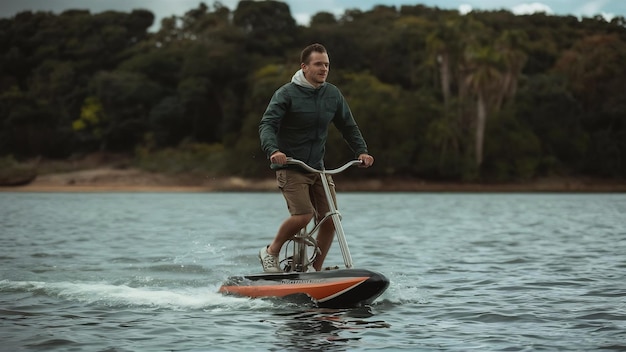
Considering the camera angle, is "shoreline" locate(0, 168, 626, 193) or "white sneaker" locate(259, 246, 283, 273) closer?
"white sneaker" locate(259, 246, 283, 273)

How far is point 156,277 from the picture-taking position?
12.9 metres

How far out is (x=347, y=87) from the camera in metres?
79.6

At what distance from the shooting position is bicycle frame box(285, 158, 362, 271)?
30.0ft

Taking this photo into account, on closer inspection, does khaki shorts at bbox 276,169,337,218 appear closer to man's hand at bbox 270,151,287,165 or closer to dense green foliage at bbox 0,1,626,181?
man's hand at bbox 270,151,287,165

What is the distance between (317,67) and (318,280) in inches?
78.0

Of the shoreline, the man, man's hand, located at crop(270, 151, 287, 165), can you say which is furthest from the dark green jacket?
the shoreline

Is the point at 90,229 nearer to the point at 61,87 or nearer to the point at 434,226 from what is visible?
the point at 434,226

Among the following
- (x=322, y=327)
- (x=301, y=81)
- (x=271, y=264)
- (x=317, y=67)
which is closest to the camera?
(x=322, y=327)

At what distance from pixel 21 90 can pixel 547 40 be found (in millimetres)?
50447

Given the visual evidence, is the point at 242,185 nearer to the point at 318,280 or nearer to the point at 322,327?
the point at 318,280

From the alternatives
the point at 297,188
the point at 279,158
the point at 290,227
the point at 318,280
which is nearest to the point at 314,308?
the point at 318,280

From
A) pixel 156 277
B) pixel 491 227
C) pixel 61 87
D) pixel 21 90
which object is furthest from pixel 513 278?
pixel 21 90

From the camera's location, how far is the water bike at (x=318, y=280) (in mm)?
9117

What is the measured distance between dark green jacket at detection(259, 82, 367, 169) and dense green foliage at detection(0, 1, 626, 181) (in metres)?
56.2
